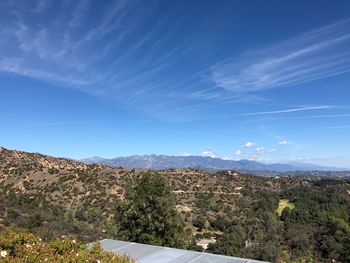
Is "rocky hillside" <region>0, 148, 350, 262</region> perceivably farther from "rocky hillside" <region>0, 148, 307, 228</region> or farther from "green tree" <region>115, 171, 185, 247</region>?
"green tree" <region>115, 171, 185, 247</region>

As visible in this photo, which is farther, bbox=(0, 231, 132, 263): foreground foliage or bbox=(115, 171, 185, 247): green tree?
bbox=(115, 171, 185, 247): green tree

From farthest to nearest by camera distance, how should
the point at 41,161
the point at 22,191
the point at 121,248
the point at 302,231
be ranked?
the point at 41,161
the point at 22,191
the point at 302,231
the point at 121,248

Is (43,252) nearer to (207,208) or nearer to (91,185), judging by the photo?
(207,208)

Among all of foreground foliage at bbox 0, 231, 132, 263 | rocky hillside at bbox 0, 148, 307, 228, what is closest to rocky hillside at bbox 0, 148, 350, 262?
rocky hillside at bbox 0, 148, 307, 228

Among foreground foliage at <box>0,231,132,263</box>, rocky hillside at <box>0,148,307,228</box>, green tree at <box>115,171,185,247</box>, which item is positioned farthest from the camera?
rocky hillside at <box>0,148,307,228</box>

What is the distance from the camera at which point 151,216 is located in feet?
76.9

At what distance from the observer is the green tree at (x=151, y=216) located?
2320 cm

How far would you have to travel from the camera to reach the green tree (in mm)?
23203

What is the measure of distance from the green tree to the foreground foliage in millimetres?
15691

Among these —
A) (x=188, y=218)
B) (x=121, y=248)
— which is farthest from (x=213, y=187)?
(x=121, y=248)

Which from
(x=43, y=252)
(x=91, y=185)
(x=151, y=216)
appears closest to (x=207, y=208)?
(x=91, y=185)

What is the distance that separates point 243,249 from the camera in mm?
42281

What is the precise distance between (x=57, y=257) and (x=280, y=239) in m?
51.4

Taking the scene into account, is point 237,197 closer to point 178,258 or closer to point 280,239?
point 280,239
